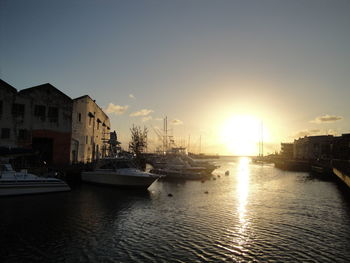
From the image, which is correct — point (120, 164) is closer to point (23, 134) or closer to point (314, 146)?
point (23, 134)

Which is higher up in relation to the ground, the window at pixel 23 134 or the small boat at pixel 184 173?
the window at pixel 23 134

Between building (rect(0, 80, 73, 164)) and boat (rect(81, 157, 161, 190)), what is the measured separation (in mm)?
8608

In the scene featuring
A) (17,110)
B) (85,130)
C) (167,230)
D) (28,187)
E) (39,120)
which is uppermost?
(17,110)

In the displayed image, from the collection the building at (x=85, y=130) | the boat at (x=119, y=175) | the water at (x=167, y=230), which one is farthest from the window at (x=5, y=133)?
the water at (x=167, y=230)

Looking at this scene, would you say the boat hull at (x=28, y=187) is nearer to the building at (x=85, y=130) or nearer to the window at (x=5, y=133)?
the building at (x=85, y=130)

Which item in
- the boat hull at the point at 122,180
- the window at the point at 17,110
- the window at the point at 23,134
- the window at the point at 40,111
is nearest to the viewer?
the boat hull at the point at 122,180

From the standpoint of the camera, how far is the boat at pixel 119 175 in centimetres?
3241

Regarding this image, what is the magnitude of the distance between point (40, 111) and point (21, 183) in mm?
17788

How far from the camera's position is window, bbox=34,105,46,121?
4078 centimetres

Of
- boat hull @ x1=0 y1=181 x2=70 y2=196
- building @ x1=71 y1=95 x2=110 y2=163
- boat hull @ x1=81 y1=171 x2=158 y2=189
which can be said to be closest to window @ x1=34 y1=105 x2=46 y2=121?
building @ x1=71 y1=95 x2=110 y2=163

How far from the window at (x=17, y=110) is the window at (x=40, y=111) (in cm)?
184

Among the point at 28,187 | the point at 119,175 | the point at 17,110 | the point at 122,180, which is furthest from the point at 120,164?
the point at 17,110

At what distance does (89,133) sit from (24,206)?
30.0m

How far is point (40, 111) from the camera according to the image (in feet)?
135
